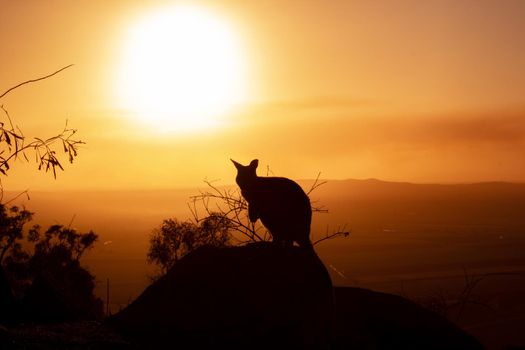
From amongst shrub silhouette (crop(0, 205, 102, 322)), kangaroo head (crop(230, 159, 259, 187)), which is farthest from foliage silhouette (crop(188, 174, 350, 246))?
shrub silhouette (crop(0, 205, 102, 322))

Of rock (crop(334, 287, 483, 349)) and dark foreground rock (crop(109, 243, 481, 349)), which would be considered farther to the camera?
rock (crop(334, 287, 483, 349))

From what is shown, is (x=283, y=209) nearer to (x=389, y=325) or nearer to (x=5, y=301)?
(x=389, y=325)

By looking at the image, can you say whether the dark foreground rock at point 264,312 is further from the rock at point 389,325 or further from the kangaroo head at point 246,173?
the kangaroo head at point 246,173

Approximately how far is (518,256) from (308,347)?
15605cm

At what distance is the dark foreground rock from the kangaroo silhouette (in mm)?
286

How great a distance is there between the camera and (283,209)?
9953 mm

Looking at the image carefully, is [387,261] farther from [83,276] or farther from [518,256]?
[83,276]

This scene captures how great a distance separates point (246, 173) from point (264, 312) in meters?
2.85

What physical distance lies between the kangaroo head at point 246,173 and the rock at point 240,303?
4.33 feet

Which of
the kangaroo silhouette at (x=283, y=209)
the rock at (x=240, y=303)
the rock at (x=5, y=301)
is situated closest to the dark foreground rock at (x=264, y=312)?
the rock at (x=240, y=303)

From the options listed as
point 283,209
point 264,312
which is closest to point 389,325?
point 264,312

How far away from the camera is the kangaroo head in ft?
34.3

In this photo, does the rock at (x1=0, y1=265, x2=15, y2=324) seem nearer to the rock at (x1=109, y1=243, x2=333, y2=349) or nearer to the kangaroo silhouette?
the rock at (x1=109, y1=243, x2=333, y2=349)

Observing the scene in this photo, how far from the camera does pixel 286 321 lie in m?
8.81
